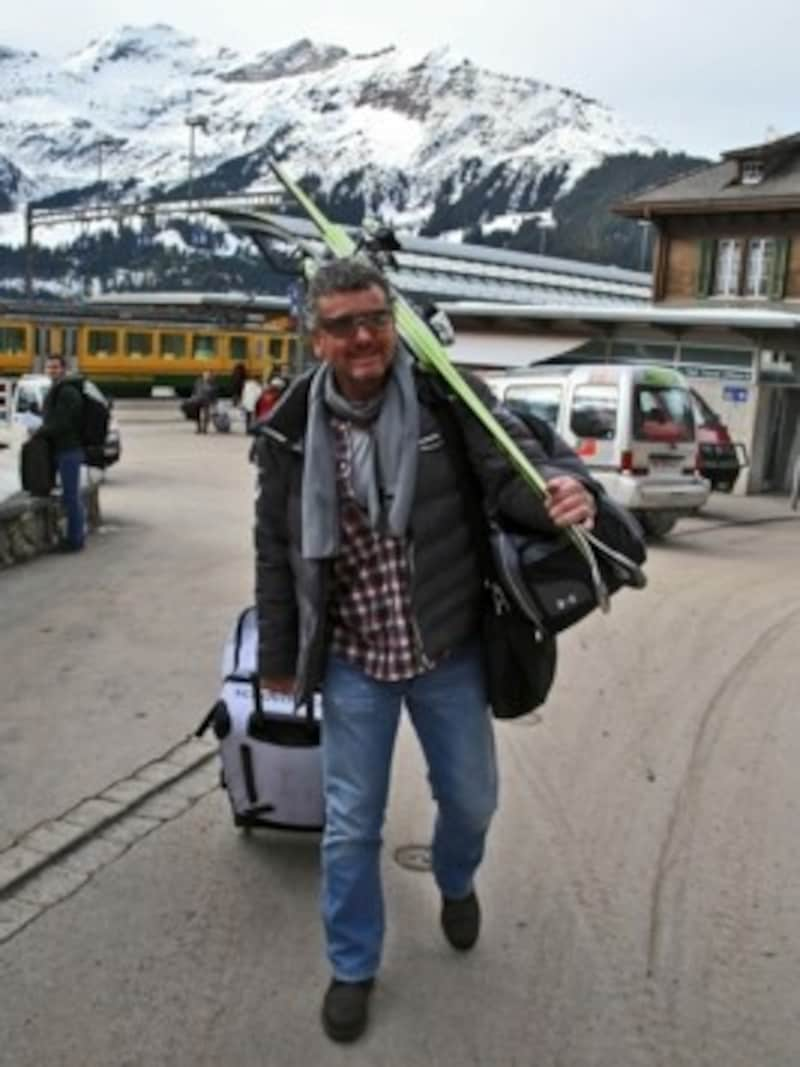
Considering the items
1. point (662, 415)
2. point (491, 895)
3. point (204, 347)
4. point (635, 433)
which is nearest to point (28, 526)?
point (635, 433)

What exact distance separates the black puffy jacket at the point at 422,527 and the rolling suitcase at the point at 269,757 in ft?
2.76

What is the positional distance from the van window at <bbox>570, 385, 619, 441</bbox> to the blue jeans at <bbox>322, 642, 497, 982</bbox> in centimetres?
1085

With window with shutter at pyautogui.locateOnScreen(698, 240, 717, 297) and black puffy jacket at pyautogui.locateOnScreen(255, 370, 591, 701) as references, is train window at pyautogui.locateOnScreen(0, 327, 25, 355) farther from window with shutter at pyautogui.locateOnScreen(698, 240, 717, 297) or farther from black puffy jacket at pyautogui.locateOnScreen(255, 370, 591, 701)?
black puffy jacket at pyautogui.locateOnScreen(255, 370, 591, 701)

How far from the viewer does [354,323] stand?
3100 mm

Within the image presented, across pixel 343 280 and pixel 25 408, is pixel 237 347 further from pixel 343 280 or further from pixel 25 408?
pixel 343 280

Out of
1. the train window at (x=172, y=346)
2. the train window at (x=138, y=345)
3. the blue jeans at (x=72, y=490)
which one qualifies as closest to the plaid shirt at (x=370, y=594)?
the blue jeans at (x=72, y=490)

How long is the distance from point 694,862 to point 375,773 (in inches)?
68.3

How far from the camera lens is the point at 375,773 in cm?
322

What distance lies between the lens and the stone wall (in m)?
10.5

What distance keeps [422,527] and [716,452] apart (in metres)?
18.6

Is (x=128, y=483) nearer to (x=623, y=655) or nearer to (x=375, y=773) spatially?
(x=623, y=655)

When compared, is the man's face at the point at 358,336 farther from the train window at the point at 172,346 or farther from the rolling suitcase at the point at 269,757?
the train window at the point at 172,346

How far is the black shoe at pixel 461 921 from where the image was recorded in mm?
3678

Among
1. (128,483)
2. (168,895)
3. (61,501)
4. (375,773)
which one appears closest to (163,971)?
(168,895)
